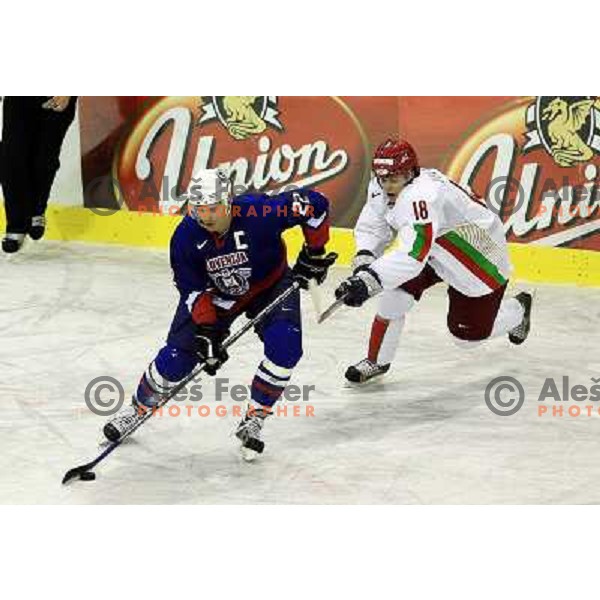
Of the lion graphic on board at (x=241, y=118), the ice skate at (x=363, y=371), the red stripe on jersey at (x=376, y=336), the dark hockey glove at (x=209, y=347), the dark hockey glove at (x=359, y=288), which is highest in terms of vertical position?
the lion graphic on board at (x=241, y=118)

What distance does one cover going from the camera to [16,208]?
7.50m

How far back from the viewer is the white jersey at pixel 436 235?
5211mm

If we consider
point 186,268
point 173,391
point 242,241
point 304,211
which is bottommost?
point 173,391

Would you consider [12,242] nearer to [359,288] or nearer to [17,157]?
[17,157]

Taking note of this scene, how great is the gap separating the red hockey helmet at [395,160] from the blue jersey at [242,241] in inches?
16.8

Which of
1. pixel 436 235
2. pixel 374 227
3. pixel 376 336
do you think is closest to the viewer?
pixel 436 235

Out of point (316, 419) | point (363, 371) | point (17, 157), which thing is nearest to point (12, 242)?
point (17, 157)

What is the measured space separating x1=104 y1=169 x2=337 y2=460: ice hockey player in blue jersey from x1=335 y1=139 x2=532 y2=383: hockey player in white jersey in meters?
0.23

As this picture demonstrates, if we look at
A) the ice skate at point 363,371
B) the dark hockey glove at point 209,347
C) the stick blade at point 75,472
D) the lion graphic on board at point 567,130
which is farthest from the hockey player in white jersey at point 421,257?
the lion graphic on board at point 567,130

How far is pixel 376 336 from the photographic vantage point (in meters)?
5.77

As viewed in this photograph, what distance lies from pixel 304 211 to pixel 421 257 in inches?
21.1

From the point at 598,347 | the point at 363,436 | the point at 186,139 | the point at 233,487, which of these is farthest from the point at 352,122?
the point at 233,487

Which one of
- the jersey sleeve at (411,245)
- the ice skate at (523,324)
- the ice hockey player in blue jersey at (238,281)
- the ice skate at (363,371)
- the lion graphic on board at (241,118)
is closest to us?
the ice hockey player in blue jersey at (238,281)

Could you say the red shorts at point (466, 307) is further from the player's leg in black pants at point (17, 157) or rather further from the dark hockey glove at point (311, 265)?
the player's leg in black pants at point (17, 157)
